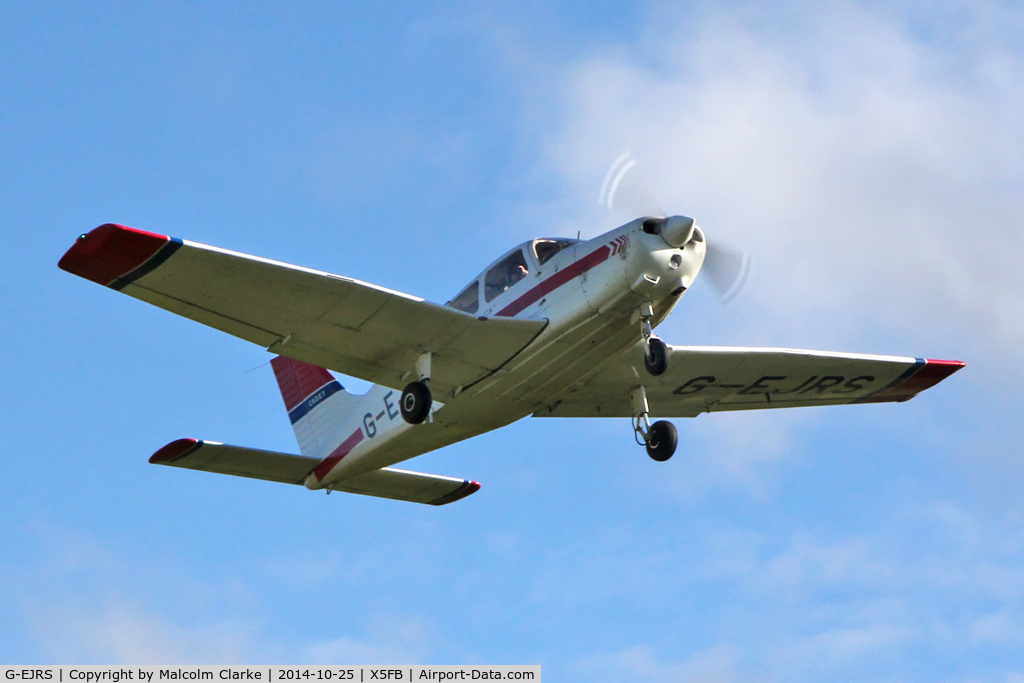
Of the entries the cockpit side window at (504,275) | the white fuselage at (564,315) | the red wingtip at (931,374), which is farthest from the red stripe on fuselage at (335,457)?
the red wingtip at (931,374)

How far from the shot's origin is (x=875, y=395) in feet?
67.3

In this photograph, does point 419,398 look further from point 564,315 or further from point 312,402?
point 312,402

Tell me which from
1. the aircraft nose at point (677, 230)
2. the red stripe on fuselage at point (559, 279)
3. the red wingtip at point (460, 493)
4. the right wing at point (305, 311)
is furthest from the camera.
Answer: the red wingtip at point (460, 493)

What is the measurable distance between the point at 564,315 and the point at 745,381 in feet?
15.6

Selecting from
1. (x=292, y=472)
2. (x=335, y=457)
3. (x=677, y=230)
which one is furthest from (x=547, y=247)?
(x=292, y=472)

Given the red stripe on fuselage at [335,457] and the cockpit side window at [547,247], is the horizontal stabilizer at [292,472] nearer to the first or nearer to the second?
the red stripe on fuselage at [335,457]

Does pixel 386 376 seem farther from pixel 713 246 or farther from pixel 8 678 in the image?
pixel 8 678

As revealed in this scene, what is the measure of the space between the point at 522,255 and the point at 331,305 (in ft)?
9.30

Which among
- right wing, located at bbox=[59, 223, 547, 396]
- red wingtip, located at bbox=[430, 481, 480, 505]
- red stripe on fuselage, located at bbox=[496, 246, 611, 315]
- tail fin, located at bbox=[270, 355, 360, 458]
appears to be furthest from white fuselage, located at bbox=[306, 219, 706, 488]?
red wingtip, located at bbox=[430, 481, 480, 505]

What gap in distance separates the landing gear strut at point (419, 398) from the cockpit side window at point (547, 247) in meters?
2.12

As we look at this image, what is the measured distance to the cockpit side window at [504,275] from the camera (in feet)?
54.1

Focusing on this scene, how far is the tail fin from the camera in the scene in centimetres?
2034

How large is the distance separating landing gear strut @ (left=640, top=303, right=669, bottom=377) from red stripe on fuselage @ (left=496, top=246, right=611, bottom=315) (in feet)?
2.94

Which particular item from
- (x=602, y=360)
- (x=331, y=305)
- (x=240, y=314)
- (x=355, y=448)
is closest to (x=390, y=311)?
(x=331, y=305)
